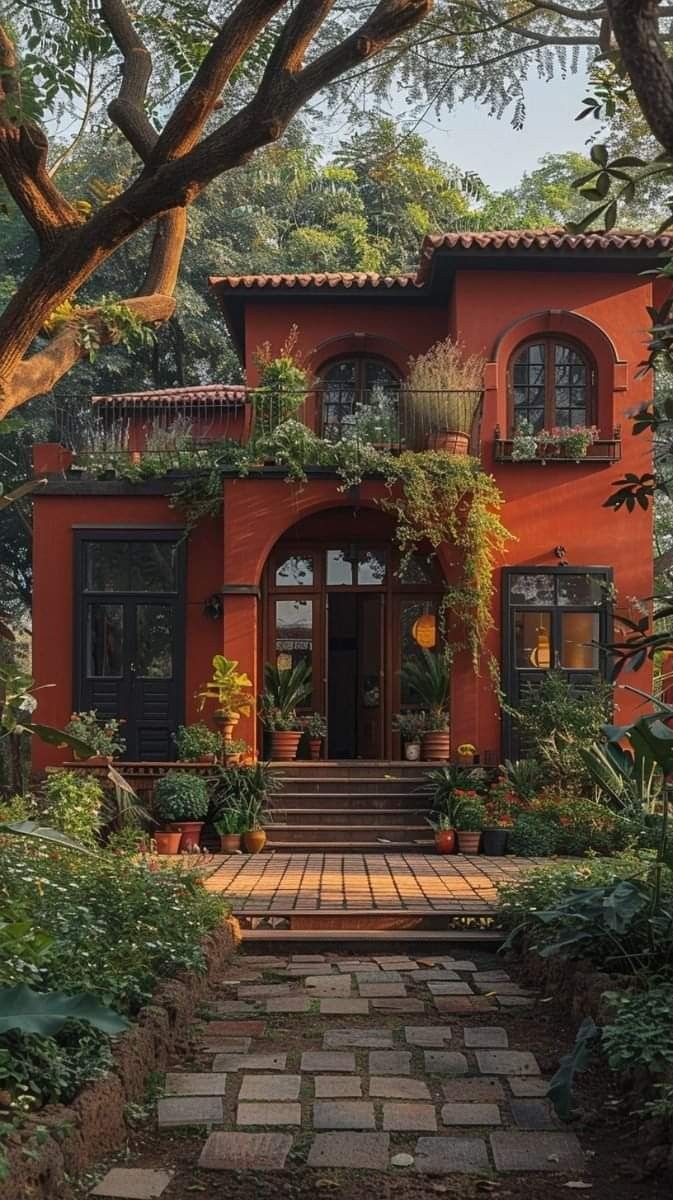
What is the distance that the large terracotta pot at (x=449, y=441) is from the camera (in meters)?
13.1

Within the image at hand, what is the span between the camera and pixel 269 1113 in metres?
3.69

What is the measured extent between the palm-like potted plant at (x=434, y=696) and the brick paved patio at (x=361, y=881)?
80.1 inches

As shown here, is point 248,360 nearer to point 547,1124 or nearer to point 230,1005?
point 230,1005

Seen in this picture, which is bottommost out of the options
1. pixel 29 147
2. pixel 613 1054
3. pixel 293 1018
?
pixel 293 1018

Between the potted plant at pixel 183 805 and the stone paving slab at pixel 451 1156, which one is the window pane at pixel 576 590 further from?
the stone paving slab at pixel 451 1156

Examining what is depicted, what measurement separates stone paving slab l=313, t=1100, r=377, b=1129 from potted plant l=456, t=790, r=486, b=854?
25.3ft

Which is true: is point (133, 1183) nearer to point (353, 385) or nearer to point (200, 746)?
point (200, 746)

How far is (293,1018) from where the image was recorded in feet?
16.5

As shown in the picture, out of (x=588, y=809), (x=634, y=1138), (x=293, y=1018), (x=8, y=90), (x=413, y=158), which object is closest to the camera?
(x=634, y=1138)

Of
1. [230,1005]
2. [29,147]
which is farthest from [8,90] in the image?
[230,1005]

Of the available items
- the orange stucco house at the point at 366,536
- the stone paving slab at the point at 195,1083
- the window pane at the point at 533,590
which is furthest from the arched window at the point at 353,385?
the stone paving slab at the point at 195,1083

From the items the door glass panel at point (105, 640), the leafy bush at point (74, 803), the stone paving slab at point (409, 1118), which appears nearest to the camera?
the stone paving slab at point (409, 1118)

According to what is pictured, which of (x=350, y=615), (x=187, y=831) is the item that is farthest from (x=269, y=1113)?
(x=350, y=615)

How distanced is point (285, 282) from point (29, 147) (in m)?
8.50
